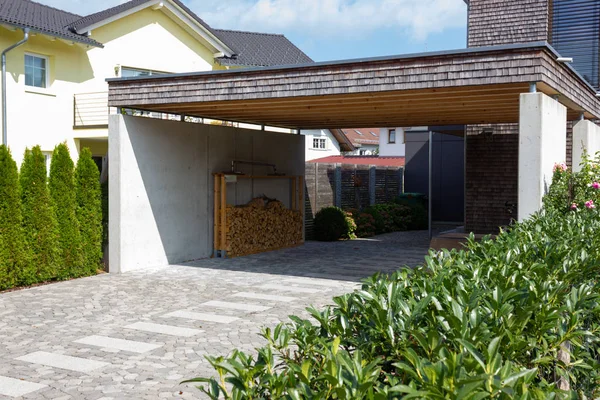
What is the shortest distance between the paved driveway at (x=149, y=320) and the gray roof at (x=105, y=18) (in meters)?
8.28

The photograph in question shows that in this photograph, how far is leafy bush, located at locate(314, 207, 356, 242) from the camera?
16562 millimetres

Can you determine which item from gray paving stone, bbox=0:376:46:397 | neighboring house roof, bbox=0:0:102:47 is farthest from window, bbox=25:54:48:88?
gray paving stone, bbox=0:376:46:397

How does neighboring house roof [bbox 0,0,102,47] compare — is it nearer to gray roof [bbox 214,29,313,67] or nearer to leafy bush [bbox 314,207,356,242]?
gray roof [bbox 214,29,313,67]

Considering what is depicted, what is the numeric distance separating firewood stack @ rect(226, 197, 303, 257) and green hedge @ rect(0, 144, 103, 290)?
10.1 ft

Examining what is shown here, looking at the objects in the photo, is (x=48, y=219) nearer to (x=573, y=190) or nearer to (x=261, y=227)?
(x=261, y=227)

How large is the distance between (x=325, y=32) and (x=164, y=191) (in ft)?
129

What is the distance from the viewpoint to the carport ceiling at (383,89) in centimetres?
809

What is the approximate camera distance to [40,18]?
17062 mm

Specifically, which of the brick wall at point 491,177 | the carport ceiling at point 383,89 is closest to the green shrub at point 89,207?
the carport ceiling at point 383,89

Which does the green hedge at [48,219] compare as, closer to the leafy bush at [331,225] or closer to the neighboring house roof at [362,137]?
the leafy bush at [331,225]

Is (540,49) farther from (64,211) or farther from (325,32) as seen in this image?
(325,32)

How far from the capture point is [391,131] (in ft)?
156

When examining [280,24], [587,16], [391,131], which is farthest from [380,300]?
[280,24]

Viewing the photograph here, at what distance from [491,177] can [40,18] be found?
1225cm
